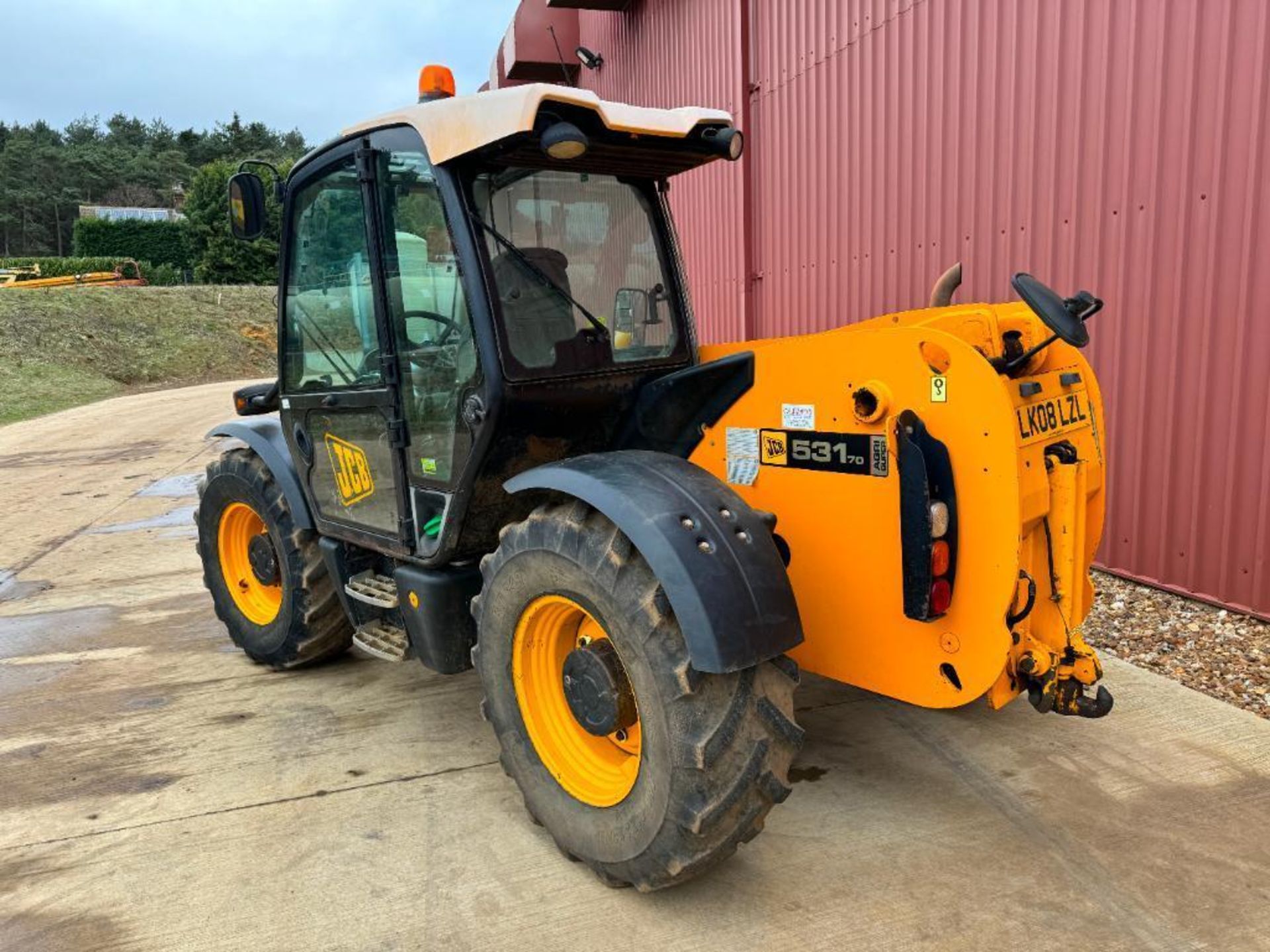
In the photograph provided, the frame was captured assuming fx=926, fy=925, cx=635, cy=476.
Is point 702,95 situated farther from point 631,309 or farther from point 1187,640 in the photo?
point 1187,640

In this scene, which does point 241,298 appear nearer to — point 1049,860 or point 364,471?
point 364,471

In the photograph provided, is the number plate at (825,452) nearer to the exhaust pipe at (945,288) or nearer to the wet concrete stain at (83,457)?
the exhaust pipe at (945,288)

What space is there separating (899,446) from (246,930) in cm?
214

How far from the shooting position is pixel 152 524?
7.84 metres

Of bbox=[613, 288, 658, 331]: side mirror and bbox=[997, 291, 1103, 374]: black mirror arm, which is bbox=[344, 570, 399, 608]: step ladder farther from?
bbox=[997, 291, 1103, 374]: black mirror arm

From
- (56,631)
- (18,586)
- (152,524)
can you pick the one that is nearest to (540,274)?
(56,631)

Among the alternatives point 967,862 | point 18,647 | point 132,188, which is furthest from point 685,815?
point 132,188

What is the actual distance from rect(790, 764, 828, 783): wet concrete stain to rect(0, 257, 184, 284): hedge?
4296cm

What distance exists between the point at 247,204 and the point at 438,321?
3.78 feet

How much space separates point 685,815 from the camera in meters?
2.27

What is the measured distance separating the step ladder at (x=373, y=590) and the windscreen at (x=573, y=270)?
1.09 meters

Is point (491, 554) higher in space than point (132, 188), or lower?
A: lower

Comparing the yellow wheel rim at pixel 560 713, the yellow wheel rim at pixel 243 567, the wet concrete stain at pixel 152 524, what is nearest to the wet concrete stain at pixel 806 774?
the yellow wheel rim at pixel 560 713

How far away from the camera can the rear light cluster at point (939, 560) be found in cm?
234
